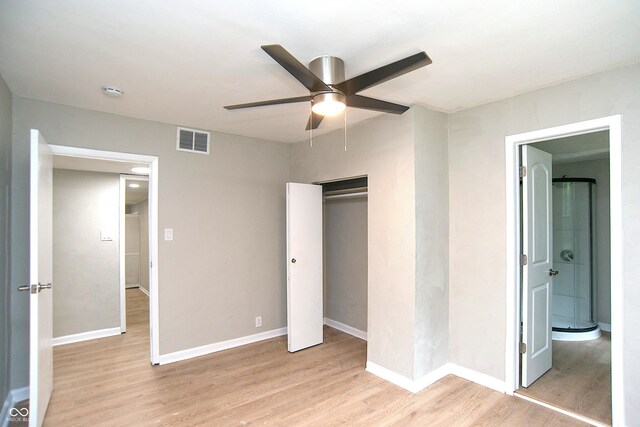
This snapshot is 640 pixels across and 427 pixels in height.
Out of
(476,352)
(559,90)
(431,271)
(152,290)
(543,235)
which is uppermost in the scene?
(559,90)

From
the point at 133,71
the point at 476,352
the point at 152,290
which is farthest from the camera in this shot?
the point at 152,290

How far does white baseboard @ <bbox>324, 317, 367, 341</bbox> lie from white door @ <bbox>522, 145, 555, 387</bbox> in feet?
5.66

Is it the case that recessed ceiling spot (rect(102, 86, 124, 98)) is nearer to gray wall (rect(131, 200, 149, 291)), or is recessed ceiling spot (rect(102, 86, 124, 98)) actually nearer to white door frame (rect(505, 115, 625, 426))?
white door frame (rect(505, 115, 625, 426))

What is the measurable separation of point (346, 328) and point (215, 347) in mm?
1597

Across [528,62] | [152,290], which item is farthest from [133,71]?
[528,62]

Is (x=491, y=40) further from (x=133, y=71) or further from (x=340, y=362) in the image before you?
(x=340, y=362)

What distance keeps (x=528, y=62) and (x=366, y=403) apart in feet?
8.65

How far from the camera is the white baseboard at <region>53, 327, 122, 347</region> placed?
3.98m

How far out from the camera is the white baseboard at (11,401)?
2348mm

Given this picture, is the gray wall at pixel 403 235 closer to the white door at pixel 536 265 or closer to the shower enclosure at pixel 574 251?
the white door at pixel 536 265

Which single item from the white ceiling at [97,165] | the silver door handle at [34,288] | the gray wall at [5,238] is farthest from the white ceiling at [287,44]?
the silver door handle at [34,288]

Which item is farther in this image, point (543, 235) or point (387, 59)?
point (543, 235)

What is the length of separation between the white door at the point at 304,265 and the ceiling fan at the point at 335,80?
1.62 metres

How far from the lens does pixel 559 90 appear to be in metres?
2.44
